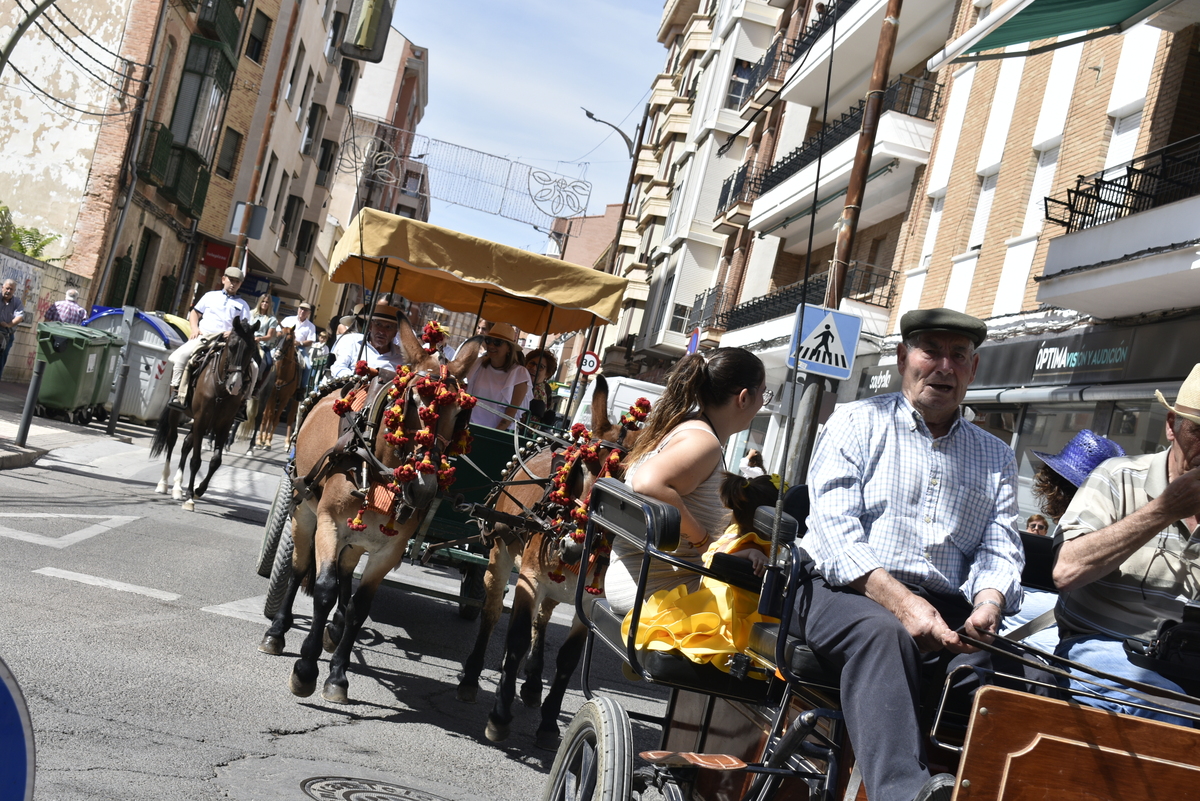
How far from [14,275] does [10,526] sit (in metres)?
14.1

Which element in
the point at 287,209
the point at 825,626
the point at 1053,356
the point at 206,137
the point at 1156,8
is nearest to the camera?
the point at 825,626

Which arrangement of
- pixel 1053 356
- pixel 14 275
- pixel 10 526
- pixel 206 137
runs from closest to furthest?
pixel 10 526 → pixel 1053 356 → pixel 14 275 → pixel 206 137

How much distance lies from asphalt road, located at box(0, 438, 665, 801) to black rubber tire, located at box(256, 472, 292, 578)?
15 centimetres

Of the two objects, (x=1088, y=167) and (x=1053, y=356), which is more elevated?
(x=1088, y=167)

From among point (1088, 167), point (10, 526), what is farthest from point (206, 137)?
point (10, 526)

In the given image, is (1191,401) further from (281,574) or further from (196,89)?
(196,89)

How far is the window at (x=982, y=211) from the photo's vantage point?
21.7 metres

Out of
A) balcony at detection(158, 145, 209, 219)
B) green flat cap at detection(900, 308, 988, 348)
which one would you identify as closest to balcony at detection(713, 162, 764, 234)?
balcony at detection(158, 145, 209, 219)

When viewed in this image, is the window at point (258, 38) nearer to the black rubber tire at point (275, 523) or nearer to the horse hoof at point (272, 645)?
the black rubber tire at point (275, 523)

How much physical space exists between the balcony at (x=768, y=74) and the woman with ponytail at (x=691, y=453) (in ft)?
116

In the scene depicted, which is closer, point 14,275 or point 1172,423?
point 1172,423

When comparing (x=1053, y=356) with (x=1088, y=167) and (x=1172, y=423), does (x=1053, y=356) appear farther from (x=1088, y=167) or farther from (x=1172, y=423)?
(x=1172, y=423)

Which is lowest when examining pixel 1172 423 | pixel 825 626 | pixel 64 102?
pixel 825 626

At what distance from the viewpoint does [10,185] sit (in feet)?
88.8
